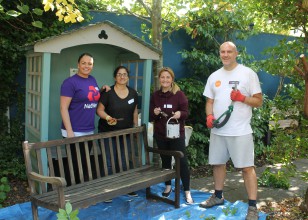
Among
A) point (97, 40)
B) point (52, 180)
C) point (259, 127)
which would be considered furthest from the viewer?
point (259, 127)

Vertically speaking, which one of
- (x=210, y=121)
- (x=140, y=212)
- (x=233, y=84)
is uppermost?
(x=233, y=84)

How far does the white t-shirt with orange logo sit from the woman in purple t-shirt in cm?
52

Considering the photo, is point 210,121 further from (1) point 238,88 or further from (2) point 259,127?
Answer: (2) point 259,127

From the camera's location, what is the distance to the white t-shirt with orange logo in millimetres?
3605

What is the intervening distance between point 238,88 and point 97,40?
1.84 meters

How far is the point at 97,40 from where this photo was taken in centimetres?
421

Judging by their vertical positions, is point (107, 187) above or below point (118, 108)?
below

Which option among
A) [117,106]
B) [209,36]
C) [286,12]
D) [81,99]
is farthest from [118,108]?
[209,36]

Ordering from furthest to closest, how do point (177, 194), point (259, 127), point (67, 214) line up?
point (259, 127)
point (177, 194)
point (67, 214)

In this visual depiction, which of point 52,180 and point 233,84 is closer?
point 52,180

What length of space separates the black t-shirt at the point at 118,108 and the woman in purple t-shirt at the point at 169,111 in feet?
0.91

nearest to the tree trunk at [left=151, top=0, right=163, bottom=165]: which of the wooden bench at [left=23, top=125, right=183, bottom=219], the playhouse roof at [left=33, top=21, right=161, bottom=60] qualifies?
the playhouse roof at [left=33, top=21, right=161, bottom=60]

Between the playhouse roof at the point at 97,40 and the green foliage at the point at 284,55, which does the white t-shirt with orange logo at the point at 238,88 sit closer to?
the green foliage at the point at 284,55

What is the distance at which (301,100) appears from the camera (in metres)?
4.05
